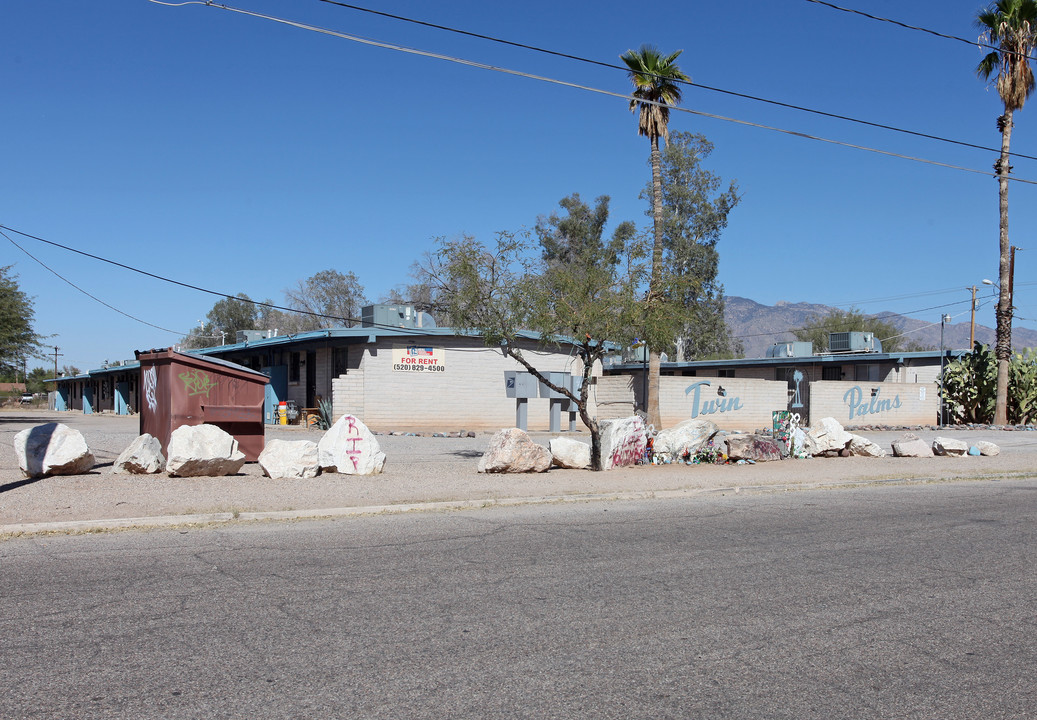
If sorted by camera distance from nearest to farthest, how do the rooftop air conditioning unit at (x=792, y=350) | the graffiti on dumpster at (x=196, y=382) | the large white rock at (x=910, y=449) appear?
the graffiti on dumpster at (x=196, y=382) → the large white rock at (x=910, y=449) → the rooftop air conditioning unit at (x=792, y=350)

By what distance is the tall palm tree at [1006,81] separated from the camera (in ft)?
98.8

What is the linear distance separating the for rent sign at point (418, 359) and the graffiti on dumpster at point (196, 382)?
14756mm

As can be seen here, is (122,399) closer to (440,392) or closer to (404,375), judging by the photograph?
(404,375)

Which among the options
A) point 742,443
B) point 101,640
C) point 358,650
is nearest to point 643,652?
point 358,650

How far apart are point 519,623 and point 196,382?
379 inches

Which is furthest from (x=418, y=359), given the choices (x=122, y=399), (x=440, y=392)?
(x=122, y=399)

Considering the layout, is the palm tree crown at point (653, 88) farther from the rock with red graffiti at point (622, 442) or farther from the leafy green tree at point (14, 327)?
the leafy green tree at point (14, 327)

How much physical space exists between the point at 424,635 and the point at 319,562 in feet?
7.84

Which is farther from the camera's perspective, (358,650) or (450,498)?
(450,498)

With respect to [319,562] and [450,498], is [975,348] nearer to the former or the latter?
[450,498]

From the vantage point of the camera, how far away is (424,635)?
5191 mm

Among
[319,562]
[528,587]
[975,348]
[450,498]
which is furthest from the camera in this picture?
[975,348]

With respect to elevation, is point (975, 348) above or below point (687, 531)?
above

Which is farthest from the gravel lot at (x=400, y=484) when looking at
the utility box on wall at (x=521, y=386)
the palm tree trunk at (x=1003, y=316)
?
the palm tree trunk at (x=1003, y=316)
